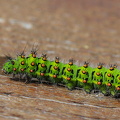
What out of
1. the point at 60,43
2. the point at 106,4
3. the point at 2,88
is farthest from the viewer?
the point at 106,4

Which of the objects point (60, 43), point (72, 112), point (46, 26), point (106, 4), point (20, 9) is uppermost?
point (106, 4)

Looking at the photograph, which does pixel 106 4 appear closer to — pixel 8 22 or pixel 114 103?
pixel 8 22

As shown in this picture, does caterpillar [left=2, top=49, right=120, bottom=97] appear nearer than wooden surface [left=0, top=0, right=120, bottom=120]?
No

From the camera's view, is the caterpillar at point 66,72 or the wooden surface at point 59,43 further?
the caterpillar at point 66,72

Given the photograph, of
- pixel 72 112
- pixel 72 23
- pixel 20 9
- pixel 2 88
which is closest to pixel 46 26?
pixel 72 23

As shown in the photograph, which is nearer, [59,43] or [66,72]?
[66,72]
